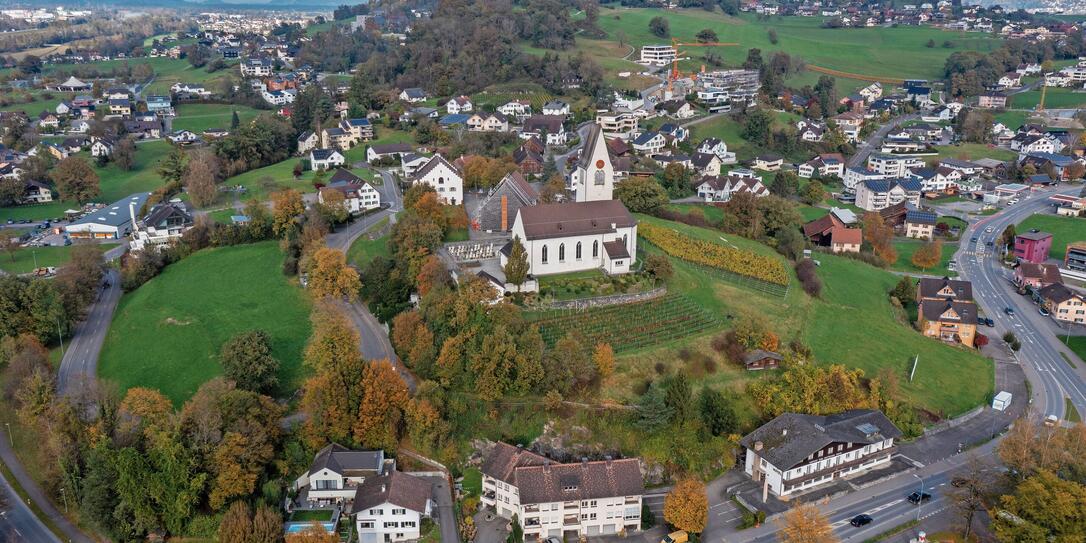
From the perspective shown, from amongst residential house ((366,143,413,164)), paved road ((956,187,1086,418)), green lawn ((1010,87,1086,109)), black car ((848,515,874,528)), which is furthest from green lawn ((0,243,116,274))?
green lawn ((1010,87,1086,109))

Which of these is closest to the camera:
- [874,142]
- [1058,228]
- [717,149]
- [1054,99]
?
[1058,228]

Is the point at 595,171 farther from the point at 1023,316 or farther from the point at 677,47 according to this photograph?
the point at 677,47

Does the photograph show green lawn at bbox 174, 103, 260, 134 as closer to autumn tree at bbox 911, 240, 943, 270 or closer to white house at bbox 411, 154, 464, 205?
white house at bbox 411, 154, 464, 205

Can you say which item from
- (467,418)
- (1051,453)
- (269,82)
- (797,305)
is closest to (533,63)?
(269,82)

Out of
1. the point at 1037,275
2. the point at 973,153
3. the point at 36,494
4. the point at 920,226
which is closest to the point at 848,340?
the point at 1037,275

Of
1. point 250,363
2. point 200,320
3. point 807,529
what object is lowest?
point 200,320

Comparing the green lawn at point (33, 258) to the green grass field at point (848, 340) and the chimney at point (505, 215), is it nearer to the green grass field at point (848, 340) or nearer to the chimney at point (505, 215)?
the chimney at point (505, 215)

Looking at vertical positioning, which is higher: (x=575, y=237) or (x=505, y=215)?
(x=575, y=237)
